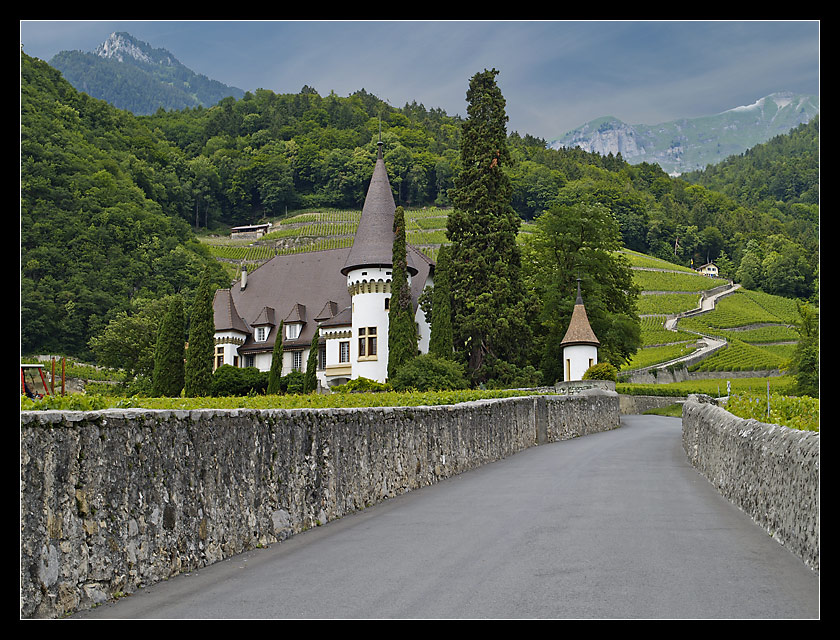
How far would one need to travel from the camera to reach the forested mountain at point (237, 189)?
83.4 m

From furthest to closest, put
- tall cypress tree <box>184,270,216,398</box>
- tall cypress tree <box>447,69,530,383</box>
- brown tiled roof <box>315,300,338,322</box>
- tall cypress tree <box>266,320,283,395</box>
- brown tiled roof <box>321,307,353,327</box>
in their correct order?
1. brown tiled roof <box>315,300,338,322</box>
2. brown tiled roof <box>321,307,353,327</box>
3. tall cypress tree <box>266,320,283,395</box>
4. tall cypress tree <box>184,270,216,398</box>
5. tall cypress tree <box>447,69,530,383</box>

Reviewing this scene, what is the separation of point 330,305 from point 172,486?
187 feet

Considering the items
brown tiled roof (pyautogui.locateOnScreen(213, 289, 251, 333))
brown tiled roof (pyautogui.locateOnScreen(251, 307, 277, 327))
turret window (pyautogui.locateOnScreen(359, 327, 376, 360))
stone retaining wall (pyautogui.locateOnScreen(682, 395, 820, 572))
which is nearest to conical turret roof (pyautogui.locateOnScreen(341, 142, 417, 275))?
turret window (pyautogui.locateOnScreen(359, 327, 376, 360))

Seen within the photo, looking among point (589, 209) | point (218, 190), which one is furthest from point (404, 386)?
point (218, 190)

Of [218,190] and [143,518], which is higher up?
[218,190]

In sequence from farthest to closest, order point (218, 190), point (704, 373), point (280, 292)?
1. point (218, 190)
2. point (704, 373)
3. point (280, 292)

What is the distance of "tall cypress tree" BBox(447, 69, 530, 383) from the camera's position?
4488 cm

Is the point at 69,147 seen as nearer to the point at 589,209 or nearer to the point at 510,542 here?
the point at 589,209

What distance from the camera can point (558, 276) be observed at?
51094mm

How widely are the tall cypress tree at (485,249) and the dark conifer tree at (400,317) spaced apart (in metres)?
3.13

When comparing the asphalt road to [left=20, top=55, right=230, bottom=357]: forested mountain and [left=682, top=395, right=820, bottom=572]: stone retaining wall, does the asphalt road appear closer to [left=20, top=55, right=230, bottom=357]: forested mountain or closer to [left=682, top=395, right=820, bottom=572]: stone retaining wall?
[left=682, top=395, right=820, bottom=572]: stone retaining wall

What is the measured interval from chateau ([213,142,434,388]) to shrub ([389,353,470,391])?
50.8 ft

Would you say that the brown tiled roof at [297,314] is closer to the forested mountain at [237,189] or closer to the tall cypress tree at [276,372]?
the tall cypress tree at [276,372]
